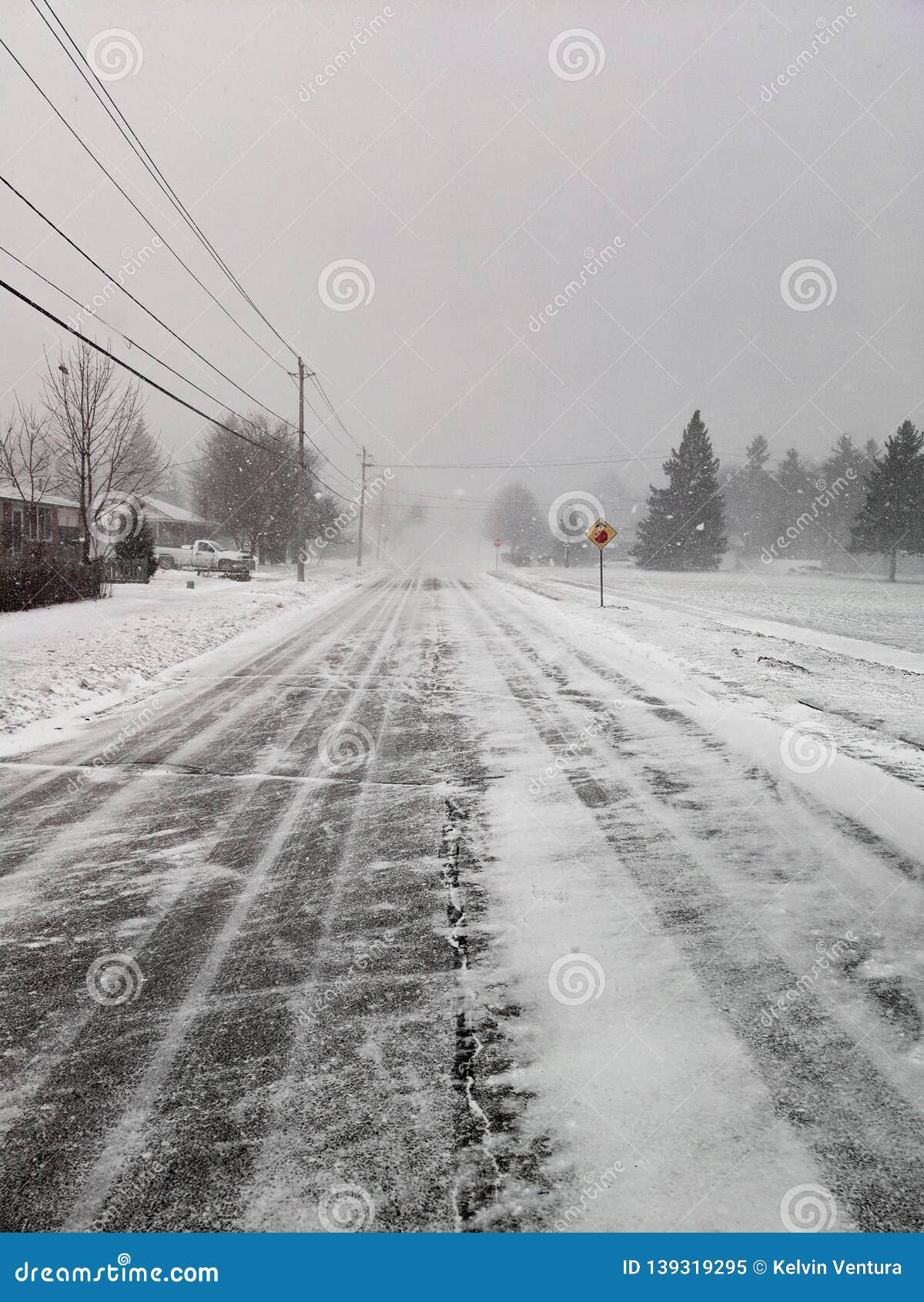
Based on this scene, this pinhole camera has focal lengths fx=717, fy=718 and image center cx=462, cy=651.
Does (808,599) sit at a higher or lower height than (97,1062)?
higher

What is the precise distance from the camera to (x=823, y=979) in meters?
2.96

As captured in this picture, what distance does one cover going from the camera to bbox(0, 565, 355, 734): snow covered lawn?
28.8 feet

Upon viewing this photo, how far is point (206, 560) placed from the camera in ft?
122

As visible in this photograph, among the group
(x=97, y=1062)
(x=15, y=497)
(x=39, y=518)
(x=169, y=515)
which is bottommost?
(x=97, y=1062)

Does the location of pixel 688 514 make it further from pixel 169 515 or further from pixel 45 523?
pixel 45 523

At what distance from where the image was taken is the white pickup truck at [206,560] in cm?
3347

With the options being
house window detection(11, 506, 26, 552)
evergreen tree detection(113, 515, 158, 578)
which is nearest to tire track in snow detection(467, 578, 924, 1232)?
evergreen tree detection(113, 515, 158, 578)

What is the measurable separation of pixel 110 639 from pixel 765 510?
261ft

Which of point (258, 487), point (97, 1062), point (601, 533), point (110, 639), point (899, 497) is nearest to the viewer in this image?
point (97, 1062)

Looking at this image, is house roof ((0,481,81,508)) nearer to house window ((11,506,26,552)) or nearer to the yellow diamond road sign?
house window ((11,506,26,552))

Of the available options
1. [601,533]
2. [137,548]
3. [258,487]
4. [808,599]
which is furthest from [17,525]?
[808,599]

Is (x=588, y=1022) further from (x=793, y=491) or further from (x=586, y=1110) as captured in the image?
(x=793, y=491)

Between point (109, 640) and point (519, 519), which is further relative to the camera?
point (519, 519)
